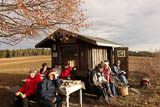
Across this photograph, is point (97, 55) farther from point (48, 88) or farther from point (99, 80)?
point (48, 88)

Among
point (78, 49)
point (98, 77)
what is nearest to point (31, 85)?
point (98, 77)

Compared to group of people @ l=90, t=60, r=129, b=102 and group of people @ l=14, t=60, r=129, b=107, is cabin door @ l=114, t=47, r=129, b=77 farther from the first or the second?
group of people @ l=14, t=60, r=129, b=107

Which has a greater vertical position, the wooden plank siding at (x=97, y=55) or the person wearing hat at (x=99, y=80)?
the wooden plank siding at (x=97, y=55)

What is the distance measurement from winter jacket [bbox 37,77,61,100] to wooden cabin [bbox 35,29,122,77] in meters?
2.61

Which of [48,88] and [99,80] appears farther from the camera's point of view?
[99,80]

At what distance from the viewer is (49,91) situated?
3.45m

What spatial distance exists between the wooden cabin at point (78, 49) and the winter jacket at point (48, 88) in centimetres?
261

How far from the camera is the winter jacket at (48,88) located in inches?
132

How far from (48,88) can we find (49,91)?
9 centimetres

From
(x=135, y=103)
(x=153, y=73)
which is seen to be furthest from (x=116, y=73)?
(x=153, y=73)

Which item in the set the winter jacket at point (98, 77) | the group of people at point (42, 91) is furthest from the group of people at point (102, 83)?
the group of people at point (42, 91)

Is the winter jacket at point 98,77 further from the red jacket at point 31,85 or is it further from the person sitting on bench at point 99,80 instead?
the red jacket at point 31,85

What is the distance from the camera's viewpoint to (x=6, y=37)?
459cm

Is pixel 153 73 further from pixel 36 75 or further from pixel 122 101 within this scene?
pixel 36 75
